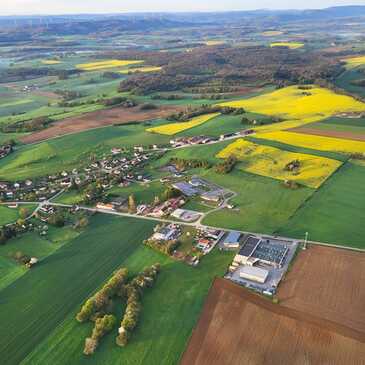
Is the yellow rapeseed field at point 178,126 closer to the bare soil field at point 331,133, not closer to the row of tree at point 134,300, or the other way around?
the bare soil field at point 331,133

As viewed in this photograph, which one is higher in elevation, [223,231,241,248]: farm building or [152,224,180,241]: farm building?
[223,231,241,248]: farm building

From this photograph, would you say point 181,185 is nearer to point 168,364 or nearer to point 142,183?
point 142,183

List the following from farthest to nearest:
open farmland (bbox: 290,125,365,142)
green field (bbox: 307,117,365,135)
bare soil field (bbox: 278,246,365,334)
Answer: green field (bbox: 307,117,365,135), open farmland (bbox: 290,125,365,142), bare soil field (bbox: 278,246,365,334)

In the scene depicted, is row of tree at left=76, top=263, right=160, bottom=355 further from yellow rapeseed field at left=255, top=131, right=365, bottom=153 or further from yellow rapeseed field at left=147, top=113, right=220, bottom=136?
yellow rapeseed field at left=147, top=113, right=220, bottom=136

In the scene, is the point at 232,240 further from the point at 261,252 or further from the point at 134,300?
the point at 134,300

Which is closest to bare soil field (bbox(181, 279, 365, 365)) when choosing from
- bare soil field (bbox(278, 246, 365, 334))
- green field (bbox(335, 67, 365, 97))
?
bare soil field (bbox(278, 246, 365, 334))

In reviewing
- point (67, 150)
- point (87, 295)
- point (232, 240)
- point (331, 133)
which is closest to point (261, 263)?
point (232, 240)

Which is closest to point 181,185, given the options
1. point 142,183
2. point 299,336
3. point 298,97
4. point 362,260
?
point 142,183
